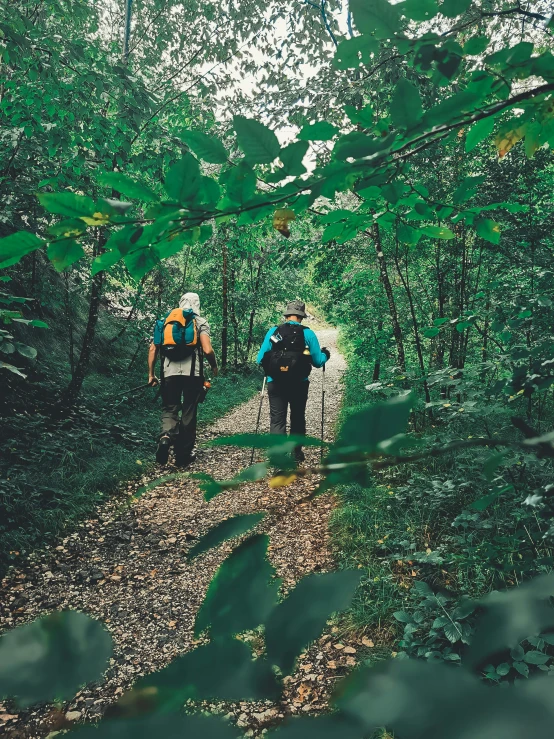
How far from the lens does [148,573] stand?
12.6ft

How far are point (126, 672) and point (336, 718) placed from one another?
3.07 metres

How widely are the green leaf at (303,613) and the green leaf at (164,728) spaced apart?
0.12m

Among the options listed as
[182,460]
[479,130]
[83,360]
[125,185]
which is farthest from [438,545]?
[83,360]

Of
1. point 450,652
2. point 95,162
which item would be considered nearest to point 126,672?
point 450,652

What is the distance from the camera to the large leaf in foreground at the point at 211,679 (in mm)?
397

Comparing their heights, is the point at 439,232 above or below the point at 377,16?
below

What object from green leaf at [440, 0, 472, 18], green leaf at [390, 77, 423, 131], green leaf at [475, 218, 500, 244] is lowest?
green leaf at [390, 77, 423, 131]

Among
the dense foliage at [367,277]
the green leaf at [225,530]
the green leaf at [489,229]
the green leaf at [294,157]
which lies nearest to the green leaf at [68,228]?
the dense foliage at [367,277]

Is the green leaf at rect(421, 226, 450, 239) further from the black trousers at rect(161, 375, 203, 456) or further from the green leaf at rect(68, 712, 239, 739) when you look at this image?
the black trousers at rect(161, 375, 203, 456)

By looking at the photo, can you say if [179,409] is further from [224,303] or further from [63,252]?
[224,303]

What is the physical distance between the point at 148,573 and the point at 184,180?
12.4ft

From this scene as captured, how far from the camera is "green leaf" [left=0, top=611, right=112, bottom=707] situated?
0.41 metres

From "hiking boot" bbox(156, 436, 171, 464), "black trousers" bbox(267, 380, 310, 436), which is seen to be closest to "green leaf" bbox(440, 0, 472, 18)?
"black trousers" bbox(267, 380, 310, 436)

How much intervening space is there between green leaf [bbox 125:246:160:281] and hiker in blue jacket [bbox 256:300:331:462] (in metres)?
4.61
